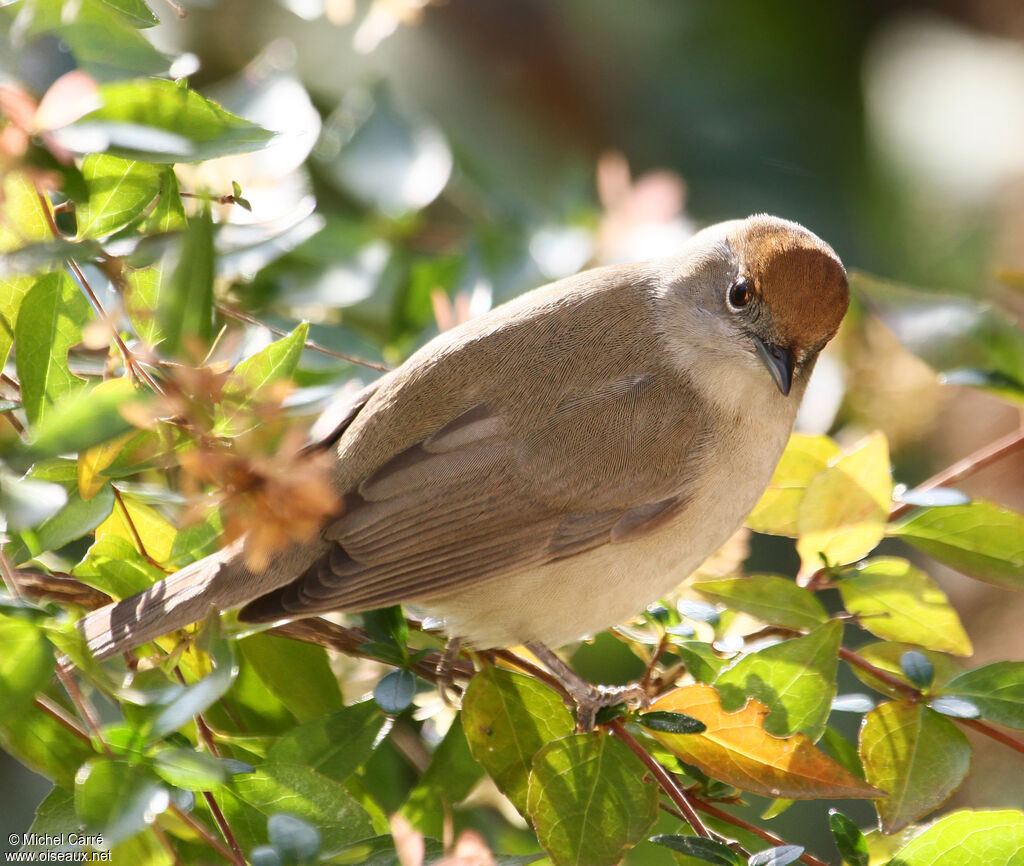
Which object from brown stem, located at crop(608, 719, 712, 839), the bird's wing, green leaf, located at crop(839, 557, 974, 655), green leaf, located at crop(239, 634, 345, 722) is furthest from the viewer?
the bird's wing

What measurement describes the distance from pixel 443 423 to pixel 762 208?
3794mm

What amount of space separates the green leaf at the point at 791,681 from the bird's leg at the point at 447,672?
579 millimetres

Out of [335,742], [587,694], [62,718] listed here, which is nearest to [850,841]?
[587,694]

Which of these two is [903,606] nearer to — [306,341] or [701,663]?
[701,663]

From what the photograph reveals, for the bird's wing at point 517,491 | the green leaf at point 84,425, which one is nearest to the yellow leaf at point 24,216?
the green leaf at point 84,425

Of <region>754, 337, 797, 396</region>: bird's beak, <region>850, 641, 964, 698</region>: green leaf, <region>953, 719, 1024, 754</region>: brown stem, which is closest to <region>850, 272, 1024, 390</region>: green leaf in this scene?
<region>754, 337, 797, 396</region>: bird's beak

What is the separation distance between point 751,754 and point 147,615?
1.03m

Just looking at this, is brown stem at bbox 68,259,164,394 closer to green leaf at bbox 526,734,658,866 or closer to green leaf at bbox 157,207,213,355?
green leaf at bbox 157,207,213,355

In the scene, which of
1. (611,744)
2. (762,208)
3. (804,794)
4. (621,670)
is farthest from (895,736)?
(762,208)

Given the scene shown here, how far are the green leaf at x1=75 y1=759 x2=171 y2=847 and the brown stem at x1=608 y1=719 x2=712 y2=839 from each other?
32.5 inches

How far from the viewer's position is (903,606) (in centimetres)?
217

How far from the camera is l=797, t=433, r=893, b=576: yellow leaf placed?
7.21ft

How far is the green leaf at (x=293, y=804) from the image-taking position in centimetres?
167

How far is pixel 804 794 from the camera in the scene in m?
1.77
